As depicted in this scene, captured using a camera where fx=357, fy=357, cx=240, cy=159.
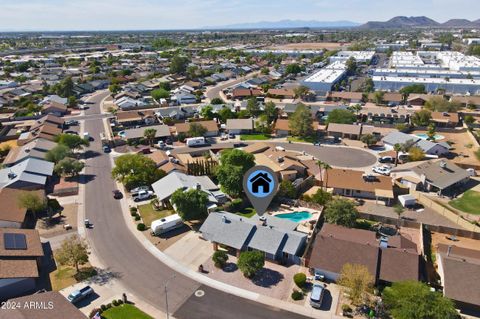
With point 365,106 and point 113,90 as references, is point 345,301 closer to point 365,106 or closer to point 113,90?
point 365,106

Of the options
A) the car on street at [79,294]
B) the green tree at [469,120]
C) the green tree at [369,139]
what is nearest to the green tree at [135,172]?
the car on street at [79,294]

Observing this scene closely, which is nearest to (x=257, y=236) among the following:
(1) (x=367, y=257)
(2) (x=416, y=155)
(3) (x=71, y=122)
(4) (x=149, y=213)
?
(1) (x=367, y=257)

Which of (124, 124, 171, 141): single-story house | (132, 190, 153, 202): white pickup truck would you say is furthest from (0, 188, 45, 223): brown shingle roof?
(124, 124, 171, 141): single-story house

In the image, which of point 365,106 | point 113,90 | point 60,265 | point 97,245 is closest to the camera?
point 60,265

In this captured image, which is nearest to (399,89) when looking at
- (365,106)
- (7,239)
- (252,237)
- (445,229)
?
(365,106)

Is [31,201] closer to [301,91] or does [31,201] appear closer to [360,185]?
[360,185]

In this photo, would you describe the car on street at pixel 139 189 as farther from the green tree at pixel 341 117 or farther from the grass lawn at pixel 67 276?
the green tree at pixel 341 117
